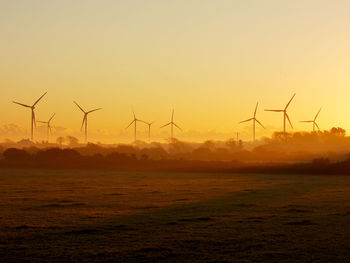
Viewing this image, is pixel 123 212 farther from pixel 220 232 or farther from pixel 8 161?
pixel 8 161

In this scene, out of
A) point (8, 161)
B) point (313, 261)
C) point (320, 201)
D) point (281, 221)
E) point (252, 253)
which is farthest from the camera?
point (8, 161)

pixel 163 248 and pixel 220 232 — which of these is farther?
pixel 220 232

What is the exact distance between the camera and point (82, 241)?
23062 millimetres

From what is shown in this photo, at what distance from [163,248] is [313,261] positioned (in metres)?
6.31

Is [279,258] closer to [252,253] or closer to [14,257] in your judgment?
[252,253]

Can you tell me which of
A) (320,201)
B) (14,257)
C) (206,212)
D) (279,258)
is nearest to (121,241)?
(14,257)

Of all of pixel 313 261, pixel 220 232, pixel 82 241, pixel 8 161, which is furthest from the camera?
pixel 8 161

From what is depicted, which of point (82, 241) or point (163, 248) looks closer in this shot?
point (163, 248)

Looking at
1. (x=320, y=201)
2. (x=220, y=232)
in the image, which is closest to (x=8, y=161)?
(x=320, y=201)

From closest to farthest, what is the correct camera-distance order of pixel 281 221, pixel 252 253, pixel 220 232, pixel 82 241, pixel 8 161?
pixel 252 253
pixel 82 241
pixel 220 232
pixel 281 221
pixel 8 161

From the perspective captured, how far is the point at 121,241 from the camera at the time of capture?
2308 cm

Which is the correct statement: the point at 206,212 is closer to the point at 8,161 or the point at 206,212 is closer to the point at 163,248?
the point at 163,248

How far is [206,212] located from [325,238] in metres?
11.9

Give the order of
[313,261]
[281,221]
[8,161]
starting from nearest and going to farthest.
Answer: [313,261] < [281,221] < [8,161]
